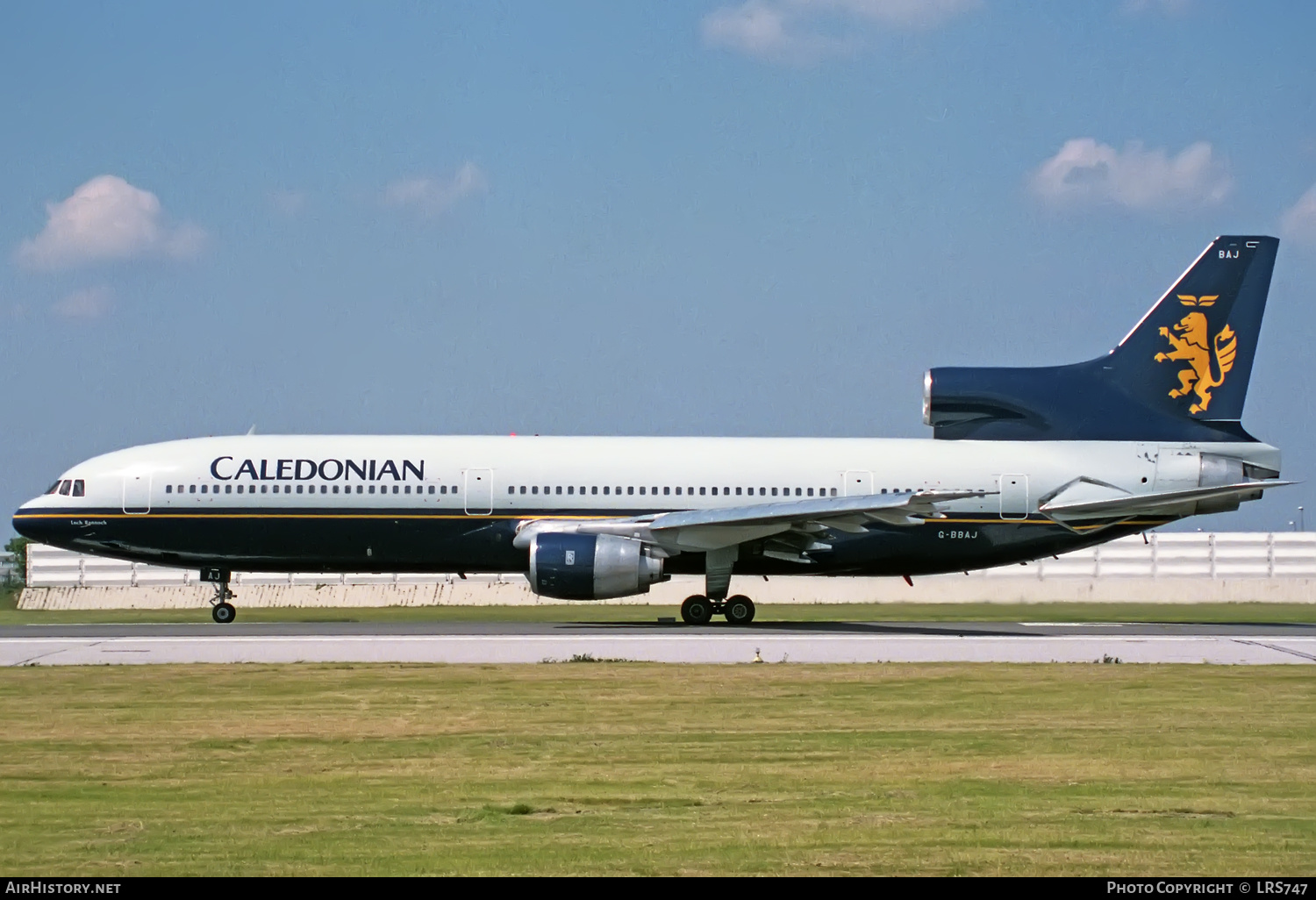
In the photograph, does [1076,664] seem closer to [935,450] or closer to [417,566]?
[935,450]

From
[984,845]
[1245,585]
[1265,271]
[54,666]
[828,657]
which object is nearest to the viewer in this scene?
[984,845]

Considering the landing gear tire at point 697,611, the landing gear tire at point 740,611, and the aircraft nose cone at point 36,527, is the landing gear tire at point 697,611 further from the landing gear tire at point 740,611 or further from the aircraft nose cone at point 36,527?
the aircraft nose cone at point 36,527

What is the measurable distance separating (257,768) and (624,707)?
4864mm

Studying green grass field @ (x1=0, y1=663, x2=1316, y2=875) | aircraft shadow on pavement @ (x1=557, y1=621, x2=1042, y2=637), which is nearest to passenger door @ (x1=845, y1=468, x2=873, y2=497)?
aircraft shadow on pavement @ (x1=557, y1=621, x2=1042, y2=637)

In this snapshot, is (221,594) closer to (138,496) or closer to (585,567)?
(138,496)

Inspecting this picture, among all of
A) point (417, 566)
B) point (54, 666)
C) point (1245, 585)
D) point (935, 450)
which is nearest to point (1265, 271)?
point (935, 450)

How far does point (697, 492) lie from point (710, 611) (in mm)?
2459

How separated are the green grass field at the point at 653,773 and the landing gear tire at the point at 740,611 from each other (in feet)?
36.5

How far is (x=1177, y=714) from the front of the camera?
614 inches

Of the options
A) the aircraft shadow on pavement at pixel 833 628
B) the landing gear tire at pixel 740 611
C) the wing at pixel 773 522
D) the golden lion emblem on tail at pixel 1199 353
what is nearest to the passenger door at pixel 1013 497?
the wing at pixel 773 522

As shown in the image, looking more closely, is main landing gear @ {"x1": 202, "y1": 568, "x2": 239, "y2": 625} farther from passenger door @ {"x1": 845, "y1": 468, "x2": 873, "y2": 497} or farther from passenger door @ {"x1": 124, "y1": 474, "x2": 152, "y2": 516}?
passenger door @ {"x1": 845, "y1": 468, "x2": 873, "y2": 497}

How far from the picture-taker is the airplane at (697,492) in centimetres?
3038

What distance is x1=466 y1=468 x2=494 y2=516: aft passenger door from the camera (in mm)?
30375
